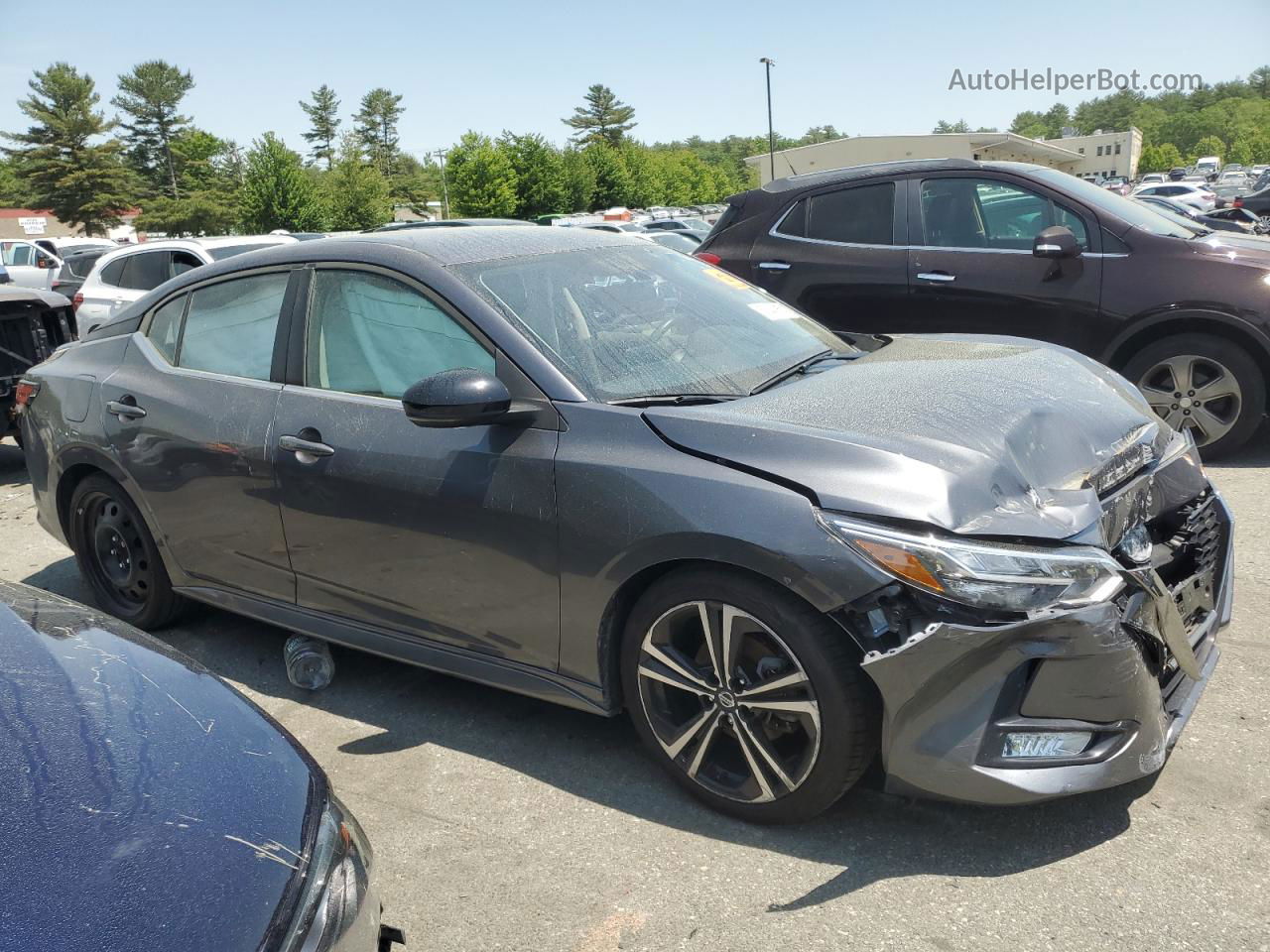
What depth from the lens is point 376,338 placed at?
11.5ft

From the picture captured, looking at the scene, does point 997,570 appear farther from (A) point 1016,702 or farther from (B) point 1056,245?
(B) point 1056,245

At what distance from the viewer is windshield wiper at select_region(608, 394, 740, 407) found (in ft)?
9.81

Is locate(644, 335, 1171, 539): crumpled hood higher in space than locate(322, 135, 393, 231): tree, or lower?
lower

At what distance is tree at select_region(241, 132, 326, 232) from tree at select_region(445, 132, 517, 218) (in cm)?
880

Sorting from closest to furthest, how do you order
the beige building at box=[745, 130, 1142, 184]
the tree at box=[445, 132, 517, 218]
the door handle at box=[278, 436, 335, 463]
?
the door handle at box=[278, 436, 335, 463], the tree at box=[445, 132, 517, 218], the beige building at box=[745, 130, 1142, 184]

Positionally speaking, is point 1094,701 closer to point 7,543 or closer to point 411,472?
point 411,472

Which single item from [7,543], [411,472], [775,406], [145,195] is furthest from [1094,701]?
[145,195]

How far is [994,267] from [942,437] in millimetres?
4163

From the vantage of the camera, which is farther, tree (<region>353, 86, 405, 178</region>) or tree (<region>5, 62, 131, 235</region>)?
tree (<region>353, 86, 405, 178</region>)

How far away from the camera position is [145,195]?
81.2 m

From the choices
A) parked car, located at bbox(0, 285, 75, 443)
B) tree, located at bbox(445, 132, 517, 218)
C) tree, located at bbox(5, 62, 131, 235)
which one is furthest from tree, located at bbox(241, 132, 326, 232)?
parked car, located at bbox(0, 285, 75, 443)

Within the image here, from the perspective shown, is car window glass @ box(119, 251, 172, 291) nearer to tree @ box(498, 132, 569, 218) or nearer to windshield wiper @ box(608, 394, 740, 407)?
windshield wiper @ box(608, 394, 740, 407)

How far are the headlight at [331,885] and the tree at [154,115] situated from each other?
89857 millimetres

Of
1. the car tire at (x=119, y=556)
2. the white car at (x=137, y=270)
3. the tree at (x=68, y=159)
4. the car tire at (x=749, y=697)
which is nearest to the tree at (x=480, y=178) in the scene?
the tree at (x=68, y=159)
